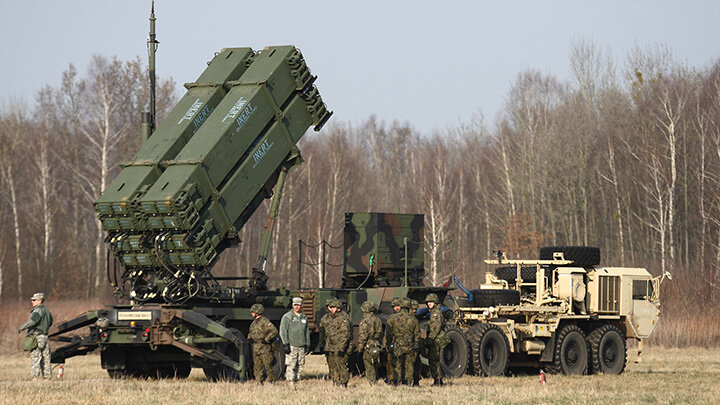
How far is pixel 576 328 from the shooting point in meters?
20.7

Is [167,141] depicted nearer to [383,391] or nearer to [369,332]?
[369,332]

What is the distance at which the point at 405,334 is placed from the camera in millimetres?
16609

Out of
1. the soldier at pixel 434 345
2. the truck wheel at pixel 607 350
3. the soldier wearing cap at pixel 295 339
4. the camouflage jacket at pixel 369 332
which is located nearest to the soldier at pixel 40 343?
the soldier wearing cap at pixel 295 339

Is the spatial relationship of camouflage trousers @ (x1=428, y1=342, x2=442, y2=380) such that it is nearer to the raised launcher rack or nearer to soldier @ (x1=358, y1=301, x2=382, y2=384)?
soldier @ (x1=358, y1=301, x2=382, y2=384)

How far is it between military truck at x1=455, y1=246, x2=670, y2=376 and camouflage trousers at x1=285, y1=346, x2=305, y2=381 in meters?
3.98

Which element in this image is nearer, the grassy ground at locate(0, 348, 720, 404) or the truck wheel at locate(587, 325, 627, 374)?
the grassy ground at locate(0, 348, 720, 404)

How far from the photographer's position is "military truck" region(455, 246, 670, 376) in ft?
65.3

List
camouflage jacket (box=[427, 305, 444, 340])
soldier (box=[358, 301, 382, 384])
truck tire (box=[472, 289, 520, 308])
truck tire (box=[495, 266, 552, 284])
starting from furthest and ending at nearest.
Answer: truck tire (box=[495, 266, 552, 284]), truck tire (box=[472, 289, 520, 308]), camouflage jacket (box=[427, 305, 444, 340]), soldier (box=[358, 301, 382, 384])

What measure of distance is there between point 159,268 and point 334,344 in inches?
122

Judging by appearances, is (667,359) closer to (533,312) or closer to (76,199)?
(533,312)

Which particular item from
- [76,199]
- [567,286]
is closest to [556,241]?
[76,199]

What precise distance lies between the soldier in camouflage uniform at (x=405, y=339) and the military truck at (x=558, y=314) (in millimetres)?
A: 2746

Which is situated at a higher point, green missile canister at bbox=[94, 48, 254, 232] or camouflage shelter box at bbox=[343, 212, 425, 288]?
green missile canister at bbox=[94, 48, 254, 232]

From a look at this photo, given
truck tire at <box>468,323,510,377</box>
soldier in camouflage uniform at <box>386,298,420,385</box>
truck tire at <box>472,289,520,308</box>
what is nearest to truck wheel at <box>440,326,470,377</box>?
truck tire at <box>468,323,510,377</box>
